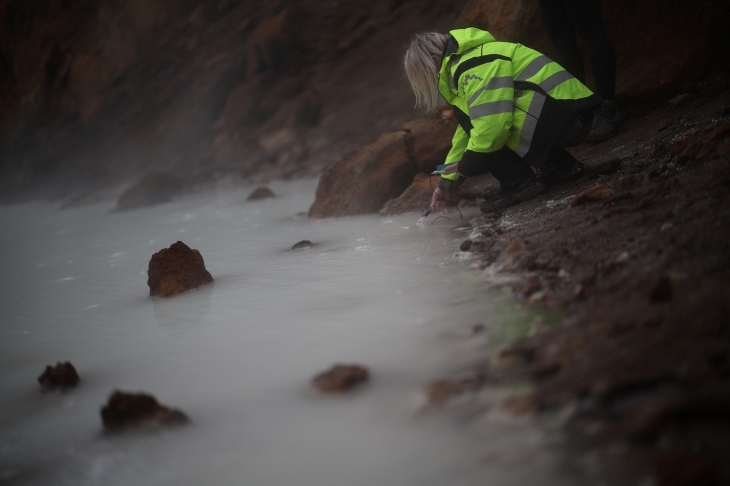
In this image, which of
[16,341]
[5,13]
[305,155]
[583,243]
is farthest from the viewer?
[5,13]

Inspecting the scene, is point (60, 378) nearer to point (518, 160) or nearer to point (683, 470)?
point (683, 470)

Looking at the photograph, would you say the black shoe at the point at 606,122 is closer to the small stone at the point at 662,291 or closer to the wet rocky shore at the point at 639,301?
the wet rocky shore at the point at 639,301

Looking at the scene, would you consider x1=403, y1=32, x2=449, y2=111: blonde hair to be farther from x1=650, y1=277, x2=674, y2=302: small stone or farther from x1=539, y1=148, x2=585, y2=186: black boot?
x1=650, y1=277, x2=674, y2=302: small stone

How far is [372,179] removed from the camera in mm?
4750

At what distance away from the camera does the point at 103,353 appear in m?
2.21

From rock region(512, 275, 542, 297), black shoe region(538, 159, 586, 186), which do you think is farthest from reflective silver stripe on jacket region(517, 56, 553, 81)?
rock region(512, 275, 542, 297)

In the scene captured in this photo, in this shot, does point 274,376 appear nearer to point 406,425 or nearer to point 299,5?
point 406,425

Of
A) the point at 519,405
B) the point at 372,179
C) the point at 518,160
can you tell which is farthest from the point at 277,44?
the point at 519,405

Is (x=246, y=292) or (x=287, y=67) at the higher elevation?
(x=287, y=67)

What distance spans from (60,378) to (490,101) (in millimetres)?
2286

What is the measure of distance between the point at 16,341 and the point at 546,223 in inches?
97.1

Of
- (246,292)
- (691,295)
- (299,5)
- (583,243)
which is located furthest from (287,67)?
(691,295)

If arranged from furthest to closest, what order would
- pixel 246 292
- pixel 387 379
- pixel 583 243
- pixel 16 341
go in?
pixel 246 292, pixel 16 341, pixel 583 243, pixel 387 379

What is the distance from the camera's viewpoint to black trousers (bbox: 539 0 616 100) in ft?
11.4
